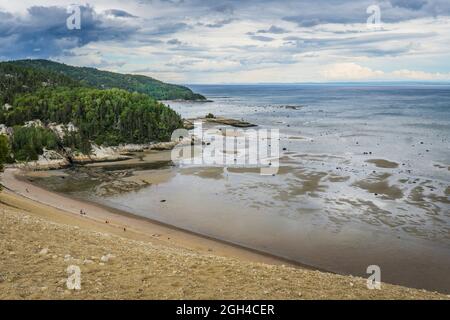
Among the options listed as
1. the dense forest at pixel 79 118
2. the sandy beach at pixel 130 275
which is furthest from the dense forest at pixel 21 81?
the sandy beach at pixel 130 275

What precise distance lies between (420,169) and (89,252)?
67.5 m

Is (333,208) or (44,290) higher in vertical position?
(44,290)

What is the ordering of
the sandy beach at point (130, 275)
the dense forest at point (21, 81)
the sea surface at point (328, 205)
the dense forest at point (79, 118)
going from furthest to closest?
the dense forest at point (21, 81) < the dense forest at point (79, 118) < the sea surface at point (328, 205) < the sandy beach at point (130, 275)

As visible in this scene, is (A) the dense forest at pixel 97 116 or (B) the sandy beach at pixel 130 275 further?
(A) the dense forest at pixel 97 116

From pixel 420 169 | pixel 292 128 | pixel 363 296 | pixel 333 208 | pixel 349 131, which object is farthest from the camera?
pixel 292 128

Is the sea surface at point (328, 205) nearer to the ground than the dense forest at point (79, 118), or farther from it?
nearer to the ground

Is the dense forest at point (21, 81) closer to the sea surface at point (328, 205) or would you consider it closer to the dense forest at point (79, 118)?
the dense forest at point (79, 118)

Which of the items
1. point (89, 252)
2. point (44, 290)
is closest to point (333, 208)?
point (89, 252)

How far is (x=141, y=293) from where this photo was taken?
17.0 m

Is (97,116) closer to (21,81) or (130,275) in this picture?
(21,81)

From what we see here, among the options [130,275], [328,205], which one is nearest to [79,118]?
[328,205]

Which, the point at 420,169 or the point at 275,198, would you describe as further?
the point at 420,169
